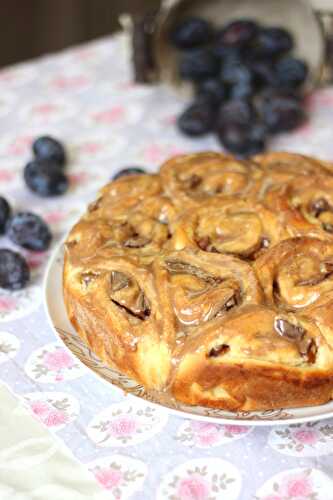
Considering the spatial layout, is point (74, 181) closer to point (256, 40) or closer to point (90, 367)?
point (256, 40)

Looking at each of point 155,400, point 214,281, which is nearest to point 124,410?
point 155,400

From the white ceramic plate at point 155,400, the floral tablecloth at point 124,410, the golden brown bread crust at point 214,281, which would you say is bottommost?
the floral tablecloth at point 124,410

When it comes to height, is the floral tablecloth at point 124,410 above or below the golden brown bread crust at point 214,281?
below

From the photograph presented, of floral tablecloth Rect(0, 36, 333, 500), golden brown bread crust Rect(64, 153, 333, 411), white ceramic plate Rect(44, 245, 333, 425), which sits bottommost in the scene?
floral tablecloth Rect(0, 36, 333, 500)
